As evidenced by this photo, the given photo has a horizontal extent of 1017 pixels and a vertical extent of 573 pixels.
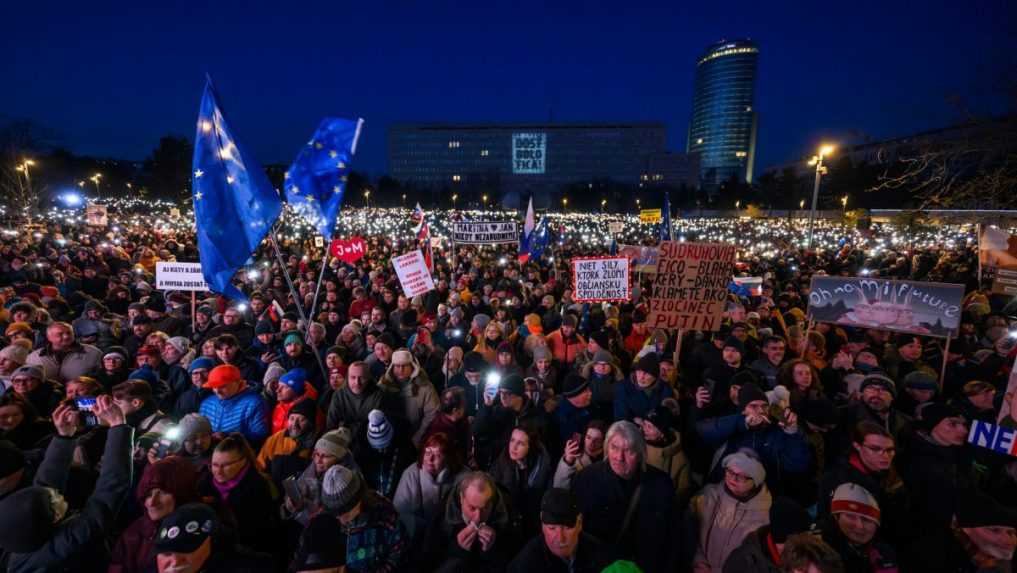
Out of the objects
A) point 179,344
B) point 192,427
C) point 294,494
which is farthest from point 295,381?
point 179,344

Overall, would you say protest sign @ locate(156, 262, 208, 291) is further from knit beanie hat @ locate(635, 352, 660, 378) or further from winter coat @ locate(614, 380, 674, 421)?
knit beanie hat @ locate(635, 352, 660, 378)

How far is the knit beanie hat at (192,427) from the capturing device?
3.04 meters

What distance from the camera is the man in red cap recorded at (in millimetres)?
3693

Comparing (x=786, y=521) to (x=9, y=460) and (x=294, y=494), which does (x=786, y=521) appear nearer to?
(x=294, y=494)

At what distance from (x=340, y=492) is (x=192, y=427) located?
56.0 inches

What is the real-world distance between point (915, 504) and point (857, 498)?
111 cm

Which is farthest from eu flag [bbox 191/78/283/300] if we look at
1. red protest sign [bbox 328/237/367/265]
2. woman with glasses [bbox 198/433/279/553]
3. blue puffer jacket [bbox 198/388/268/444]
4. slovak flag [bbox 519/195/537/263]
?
slovak flag [bbox 519/195/537/263]

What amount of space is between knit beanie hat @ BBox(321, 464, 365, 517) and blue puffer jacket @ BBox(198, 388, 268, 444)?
1.70 m

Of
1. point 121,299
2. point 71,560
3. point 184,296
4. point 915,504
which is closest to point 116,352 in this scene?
point 71,560

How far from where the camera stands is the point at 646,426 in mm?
3104

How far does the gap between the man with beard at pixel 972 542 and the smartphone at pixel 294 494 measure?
3.20 metres

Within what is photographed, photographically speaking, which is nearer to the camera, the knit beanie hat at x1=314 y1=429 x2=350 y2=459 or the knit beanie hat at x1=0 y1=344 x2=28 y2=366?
the knit beanie hat at x1=314 y1=429 x2=350 y2=459

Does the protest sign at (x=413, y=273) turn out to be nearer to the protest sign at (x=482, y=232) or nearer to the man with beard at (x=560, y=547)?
the protest sign at (x=482, y=232)

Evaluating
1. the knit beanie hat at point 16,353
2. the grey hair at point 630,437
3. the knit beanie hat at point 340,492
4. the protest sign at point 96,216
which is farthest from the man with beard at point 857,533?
the protest sign at point 96,216
